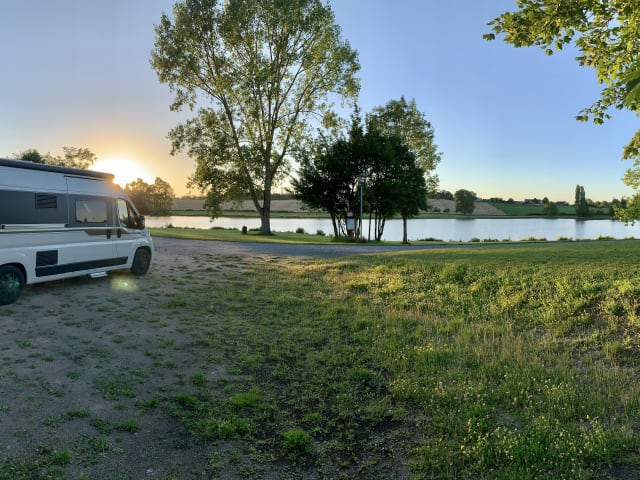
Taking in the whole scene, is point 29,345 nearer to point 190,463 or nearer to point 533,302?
point 190,463

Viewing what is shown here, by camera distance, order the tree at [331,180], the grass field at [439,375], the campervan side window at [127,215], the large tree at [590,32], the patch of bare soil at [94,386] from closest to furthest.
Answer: the patch of bare soil at [94,386] < the grass field at [439,375] < the large tree at [590,32] < the campervan side window at [127,215] < the tree at [331,180]

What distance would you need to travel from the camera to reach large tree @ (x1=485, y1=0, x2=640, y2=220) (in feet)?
21.9

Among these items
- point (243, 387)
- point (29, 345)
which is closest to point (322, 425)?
point (243, 387)

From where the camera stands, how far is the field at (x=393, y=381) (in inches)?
151

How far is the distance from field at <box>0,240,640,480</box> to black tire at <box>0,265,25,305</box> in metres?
0.55

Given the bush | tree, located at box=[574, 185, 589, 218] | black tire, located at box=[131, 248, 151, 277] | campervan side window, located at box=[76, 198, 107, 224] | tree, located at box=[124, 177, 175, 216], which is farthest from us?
tree, located at box=[574, 185, 589, 218]

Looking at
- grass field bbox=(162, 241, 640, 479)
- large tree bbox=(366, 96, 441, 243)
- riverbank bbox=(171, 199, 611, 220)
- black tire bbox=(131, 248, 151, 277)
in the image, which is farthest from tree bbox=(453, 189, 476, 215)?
black tire bbox=(131, 248, 151, 277)

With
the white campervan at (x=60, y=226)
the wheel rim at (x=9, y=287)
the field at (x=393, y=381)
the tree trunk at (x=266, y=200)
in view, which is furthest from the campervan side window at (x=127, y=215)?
the tree trunk at (x=266, y=200)

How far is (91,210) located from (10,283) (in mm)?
2518

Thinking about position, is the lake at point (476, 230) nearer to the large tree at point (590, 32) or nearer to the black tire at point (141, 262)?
the large tree at point (590, 32)

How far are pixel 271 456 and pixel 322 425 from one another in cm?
78

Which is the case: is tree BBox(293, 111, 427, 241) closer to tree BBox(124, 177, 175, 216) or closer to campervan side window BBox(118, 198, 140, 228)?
campervan side window BBox(118, 198, 140, 228)

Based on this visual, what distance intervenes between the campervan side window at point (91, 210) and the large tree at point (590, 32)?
9699mm

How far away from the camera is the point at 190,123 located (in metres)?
35.8
